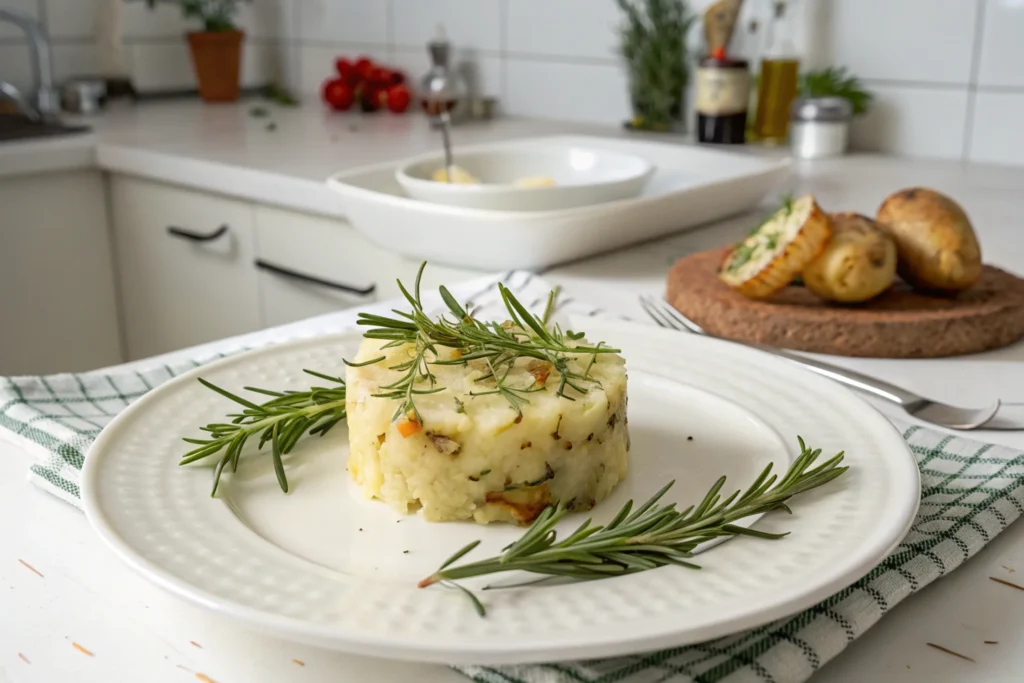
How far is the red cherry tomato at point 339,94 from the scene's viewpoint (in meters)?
2.49

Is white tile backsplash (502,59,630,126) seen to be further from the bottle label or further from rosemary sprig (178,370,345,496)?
rosemary sprig (178,370,345,496)

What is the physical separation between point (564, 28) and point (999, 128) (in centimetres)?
92

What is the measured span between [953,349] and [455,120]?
158 centimetres

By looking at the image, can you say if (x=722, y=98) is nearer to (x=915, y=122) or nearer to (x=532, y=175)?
(x=915, y=122)

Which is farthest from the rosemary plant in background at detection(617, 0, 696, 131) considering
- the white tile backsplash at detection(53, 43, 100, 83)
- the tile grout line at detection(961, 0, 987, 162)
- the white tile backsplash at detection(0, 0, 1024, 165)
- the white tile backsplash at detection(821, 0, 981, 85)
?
the white tile backsplash at detection(53, 43, 100, 83)

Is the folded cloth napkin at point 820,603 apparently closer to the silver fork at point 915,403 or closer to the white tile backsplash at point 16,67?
the silver fork at point 915,403

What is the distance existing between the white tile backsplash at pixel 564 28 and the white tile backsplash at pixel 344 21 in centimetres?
Answer: 44

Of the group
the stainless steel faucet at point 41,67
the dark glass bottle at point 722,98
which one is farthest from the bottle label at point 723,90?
the stainless steel faucet at point 41,67

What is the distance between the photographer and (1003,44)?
5.49 ft

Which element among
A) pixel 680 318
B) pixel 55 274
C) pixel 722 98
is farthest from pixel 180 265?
pixel 680 318

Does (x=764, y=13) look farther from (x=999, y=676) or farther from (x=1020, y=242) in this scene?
(x=999, y=676)

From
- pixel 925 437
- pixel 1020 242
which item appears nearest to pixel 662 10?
pixel 1020 242

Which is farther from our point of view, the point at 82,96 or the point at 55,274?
the point at 82,96

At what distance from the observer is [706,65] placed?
71.9 inches
